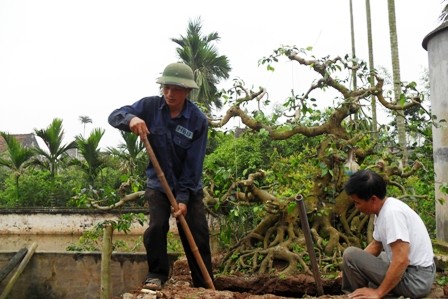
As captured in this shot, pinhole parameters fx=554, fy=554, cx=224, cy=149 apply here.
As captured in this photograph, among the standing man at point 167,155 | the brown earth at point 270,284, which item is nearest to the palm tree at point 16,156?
the brown earth at point 270,284

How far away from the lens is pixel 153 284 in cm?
450

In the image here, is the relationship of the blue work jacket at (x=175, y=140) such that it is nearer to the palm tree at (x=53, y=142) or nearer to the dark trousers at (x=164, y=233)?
the dark trousers at (x=164, y=233)

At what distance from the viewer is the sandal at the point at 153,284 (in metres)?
4.45

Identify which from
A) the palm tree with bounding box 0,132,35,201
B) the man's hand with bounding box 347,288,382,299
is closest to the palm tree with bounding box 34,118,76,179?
the palm tree with bounding box 0,132,35,201

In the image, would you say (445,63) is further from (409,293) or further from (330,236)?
(409,293)

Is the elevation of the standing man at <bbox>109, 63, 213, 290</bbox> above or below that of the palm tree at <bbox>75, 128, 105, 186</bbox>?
below

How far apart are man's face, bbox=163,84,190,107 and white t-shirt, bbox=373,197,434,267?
180 cm

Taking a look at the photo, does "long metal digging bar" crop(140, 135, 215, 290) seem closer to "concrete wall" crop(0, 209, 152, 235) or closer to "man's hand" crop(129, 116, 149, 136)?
"man's hand" crop(129, 116, 149, 136)

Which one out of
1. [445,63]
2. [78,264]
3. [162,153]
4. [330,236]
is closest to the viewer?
[162,153]

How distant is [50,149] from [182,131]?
14.7 metres

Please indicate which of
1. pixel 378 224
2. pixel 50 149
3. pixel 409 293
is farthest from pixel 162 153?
pixel 50 149

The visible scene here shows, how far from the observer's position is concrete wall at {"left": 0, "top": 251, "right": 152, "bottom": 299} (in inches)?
320

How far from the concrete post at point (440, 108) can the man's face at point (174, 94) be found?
3133 mm

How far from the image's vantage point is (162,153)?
4.66 m
